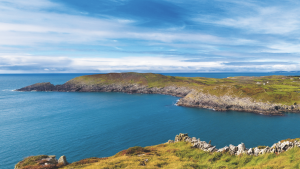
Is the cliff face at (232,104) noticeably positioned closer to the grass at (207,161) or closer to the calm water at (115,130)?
the calm water at (115,130)

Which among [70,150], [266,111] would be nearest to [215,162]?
A: [70,150]

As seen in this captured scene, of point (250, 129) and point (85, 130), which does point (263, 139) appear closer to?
point (250, 129)

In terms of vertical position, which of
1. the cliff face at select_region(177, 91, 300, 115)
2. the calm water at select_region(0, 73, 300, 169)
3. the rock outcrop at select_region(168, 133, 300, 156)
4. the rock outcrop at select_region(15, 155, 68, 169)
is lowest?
the calm water at select_region(0, 73, 300, 169)

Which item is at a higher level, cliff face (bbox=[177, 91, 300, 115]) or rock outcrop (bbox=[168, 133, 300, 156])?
rock outcrop (bbox=[168, 133, 300, 156])

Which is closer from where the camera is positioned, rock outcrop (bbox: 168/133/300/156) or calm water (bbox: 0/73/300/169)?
rock outcrop (bbox: 168/133/300/156)

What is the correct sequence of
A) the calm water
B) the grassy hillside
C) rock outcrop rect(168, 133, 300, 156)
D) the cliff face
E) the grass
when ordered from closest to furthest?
the grass < the grassy hillside < rock outcrop rect(168, 133, 300, 156) < the calm water < the cliff face

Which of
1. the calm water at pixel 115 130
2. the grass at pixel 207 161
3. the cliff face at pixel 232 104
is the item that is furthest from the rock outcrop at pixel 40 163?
the cliff face at pixel 232 104

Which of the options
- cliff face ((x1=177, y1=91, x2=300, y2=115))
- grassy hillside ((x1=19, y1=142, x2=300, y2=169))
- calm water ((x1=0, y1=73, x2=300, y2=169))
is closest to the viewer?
grassy hillside ((x1=19, y1=142, x2=300, y2=169))

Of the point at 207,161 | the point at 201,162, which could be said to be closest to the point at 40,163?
the point at 201,162

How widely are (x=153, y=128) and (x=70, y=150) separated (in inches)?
1298

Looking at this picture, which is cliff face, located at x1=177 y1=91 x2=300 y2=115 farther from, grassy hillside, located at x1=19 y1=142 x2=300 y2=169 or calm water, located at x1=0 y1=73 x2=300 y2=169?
grassy hillside, located at x1=19 y1=142 x2=300 y2=169

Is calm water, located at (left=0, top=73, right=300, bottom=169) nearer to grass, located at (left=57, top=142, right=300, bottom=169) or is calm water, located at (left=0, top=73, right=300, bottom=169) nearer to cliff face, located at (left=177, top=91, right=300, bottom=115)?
cliff face, located at (left=177, top=91, right=300, bottom=115)

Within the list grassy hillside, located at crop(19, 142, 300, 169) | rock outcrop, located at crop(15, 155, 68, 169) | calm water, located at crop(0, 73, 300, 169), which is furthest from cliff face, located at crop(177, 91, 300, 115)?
rock outcrop, located at crop(15, 155, 68, 169)

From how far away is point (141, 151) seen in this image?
34188mm
